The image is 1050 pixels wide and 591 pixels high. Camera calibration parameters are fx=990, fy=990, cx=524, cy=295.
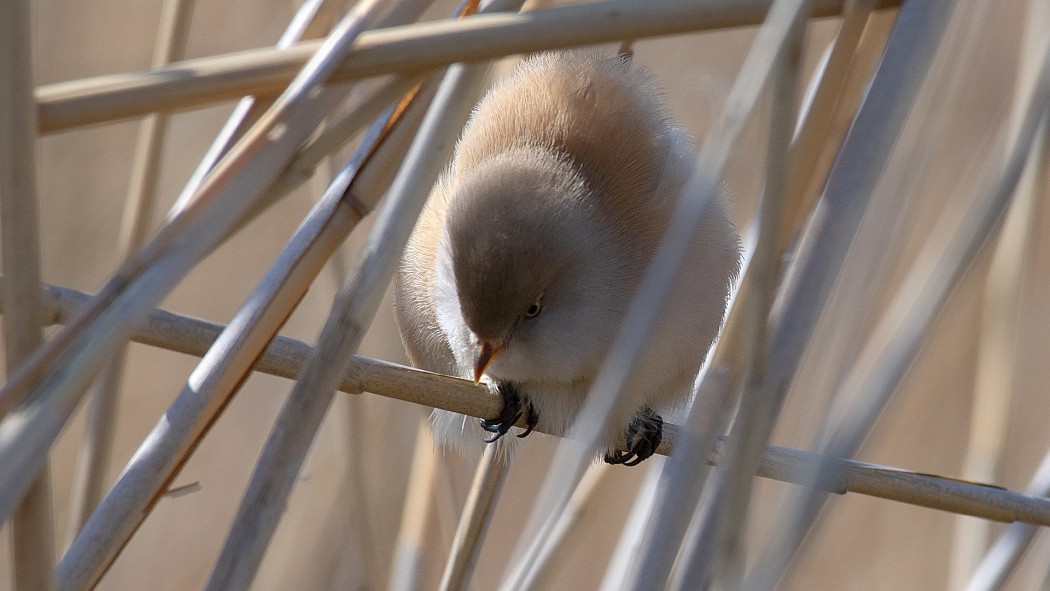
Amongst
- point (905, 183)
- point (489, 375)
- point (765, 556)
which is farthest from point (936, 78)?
point (489, 375)

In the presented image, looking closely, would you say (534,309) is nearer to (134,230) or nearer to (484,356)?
(484,356)

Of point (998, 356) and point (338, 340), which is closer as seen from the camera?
point (338, 340)

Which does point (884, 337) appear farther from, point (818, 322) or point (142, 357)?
point (142, 357)

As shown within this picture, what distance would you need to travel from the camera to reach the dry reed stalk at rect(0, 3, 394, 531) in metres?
0.86

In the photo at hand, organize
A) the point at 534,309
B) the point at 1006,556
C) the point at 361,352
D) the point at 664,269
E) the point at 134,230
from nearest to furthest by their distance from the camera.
Result: the point at 664,269, the point at 1006,556, the point at 534,309, the point at 134,230, the point at 361,352

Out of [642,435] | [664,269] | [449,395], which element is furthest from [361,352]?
[664,269]

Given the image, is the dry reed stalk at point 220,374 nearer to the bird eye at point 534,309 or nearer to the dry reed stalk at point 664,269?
the dry reed stalk at point 664,269

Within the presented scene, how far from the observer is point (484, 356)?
5.22ft

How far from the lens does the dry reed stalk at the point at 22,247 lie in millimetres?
854

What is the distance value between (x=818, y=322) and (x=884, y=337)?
115cm

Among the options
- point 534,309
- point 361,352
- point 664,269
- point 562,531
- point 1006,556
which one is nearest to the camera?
point 664,269

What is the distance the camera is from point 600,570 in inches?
123

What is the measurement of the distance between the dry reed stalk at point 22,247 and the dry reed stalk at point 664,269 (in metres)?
0.45

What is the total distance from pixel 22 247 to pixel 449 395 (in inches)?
25.1
